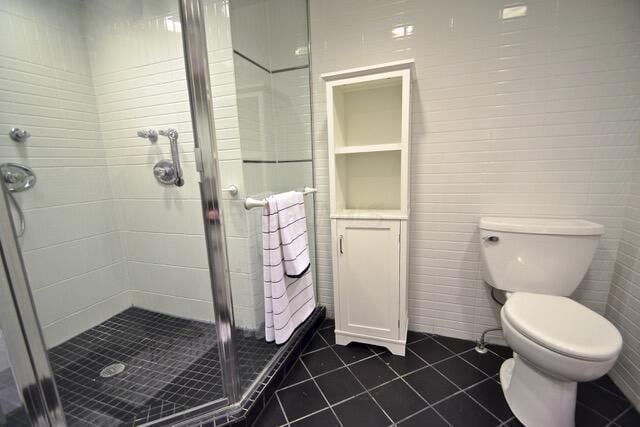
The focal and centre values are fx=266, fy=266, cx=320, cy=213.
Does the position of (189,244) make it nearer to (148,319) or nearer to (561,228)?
(148,319)

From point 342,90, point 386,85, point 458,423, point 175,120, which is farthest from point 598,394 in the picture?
point 175,120

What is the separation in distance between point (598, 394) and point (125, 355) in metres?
2.29

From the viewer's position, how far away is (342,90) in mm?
1476

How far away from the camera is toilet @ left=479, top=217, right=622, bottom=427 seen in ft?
2.95

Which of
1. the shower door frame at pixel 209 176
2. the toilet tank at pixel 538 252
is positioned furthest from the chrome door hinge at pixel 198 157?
the toilet tank at pixel 538 252

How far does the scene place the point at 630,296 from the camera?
1.18 meters

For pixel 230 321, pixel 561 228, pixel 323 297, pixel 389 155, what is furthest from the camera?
pixel 323 297

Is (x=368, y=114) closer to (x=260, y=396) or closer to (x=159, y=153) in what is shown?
(x=159, y=153)

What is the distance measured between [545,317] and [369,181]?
3.28 feet

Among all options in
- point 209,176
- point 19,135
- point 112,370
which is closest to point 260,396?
point 112,370

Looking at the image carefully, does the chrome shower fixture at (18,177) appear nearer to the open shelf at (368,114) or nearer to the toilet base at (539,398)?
the open shelf at (368,114)

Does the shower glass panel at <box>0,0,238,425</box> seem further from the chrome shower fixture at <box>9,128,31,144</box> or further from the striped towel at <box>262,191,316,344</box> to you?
the striped towel at <box>262,191,316,344</box>

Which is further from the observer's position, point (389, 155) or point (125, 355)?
point (389, 155)

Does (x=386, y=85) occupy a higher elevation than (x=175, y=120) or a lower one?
higher
